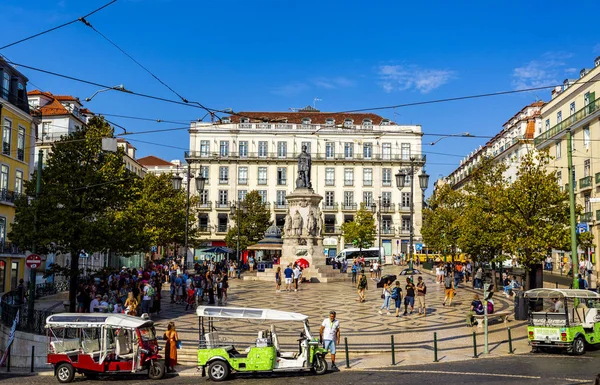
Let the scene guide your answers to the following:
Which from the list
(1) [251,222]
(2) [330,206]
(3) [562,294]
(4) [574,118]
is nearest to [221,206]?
(1) [251,222]

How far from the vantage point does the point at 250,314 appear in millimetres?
13273

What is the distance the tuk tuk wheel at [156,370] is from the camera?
1338cm

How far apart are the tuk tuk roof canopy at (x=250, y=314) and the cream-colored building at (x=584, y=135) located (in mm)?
28687

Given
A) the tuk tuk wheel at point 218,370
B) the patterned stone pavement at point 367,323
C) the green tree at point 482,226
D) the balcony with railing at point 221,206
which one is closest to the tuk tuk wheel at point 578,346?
the patterned stone pavement at point 367,323

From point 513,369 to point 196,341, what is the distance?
8.66m

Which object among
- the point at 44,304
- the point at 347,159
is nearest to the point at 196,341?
the point at 44,304

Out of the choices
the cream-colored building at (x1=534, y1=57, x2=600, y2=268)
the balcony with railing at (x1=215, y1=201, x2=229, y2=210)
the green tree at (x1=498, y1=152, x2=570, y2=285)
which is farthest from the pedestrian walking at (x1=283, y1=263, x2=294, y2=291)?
the balcony with railing at (x1=215, y1=201, x2=229, y2=210)

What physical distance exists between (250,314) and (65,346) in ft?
15.0

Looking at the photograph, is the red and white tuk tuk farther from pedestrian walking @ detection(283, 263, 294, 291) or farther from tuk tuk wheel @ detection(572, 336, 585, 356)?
pedestrian walking @ detection(283, 263, 294, 291)

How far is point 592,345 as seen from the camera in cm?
1602

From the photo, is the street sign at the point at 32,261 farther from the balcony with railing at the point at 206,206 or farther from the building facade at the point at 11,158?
the balcony with railing at the point at 206,206

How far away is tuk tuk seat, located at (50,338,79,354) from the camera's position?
44.9 ft

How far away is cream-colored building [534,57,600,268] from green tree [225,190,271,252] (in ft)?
99.1

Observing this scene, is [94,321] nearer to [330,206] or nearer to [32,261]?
[32,261]
